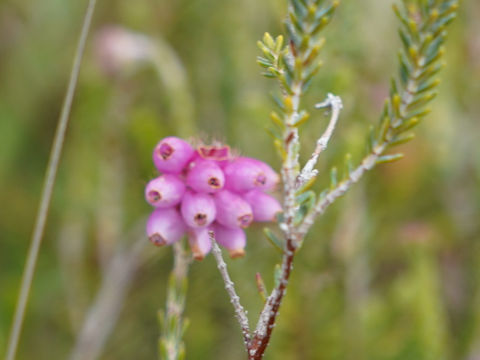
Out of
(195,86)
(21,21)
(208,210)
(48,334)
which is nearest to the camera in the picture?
(208,210)

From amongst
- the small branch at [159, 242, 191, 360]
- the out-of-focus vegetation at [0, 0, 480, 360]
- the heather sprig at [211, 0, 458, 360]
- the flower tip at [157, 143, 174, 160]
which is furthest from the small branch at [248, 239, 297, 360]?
the out-of-focus vegetation at [0, 0, 480, 360]

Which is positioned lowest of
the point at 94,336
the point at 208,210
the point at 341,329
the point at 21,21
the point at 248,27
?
the point at 341,329

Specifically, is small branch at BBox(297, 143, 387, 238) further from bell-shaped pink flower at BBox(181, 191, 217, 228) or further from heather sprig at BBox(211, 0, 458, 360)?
bell-shaped pink flower at BBox(181, 191, 217, 228)

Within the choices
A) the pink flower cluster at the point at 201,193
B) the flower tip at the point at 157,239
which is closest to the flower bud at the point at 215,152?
the pink flower cluster at the point at 201,193

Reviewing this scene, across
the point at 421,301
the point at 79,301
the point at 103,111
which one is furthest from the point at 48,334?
the point at 421,301

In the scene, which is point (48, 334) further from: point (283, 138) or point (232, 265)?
point (283, 138)
